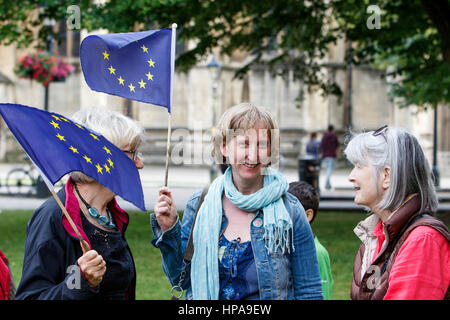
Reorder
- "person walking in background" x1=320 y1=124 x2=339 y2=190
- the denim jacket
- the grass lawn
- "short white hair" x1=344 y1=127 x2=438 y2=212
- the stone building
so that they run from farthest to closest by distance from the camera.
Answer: the stone building
"person walking in background" x1=320 y1=124 x2=339 y2=190
the grass lawn
the denim jacket
"short white hair" x1=344 y1=127 x2=438 y2=212

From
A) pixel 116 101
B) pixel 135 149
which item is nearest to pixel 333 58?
pixel 116 101

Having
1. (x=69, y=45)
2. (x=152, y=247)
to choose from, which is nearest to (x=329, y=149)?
(x=152, y=247)

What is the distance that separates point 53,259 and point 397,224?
137 cm

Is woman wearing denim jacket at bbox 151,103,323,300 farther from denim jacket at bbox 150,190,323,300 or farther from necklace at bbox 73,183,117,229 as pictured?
necklace at bbox 73,183,117,229

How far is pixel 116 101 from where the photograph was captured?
3425cm

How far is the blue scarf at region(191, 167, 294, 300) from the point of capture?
3320 mm

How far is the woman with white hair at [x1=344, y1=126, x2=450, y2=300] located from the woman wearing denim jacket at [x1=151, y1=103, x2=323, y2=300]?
29 centimetres

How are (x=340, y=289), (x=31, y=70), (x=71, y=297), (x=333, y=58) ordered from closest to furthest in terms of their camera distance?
(x=71, y=297), (x=340, y=289), (x=31, y=70), (x=333, y=58)

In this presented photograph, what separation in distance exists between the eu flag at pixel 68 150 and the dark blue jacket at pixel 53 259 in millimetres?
196

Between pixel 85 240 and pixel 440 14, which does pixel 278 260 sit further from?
pixel 440 14

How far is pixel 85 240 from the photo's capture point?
10.3 feet

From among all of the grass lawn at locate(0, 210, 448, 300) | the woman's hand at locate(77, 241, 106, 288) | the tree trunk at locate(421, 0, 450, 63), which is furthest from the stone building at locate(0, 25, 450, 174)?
the woman's hand at locate(77, 241, 106, 288)
